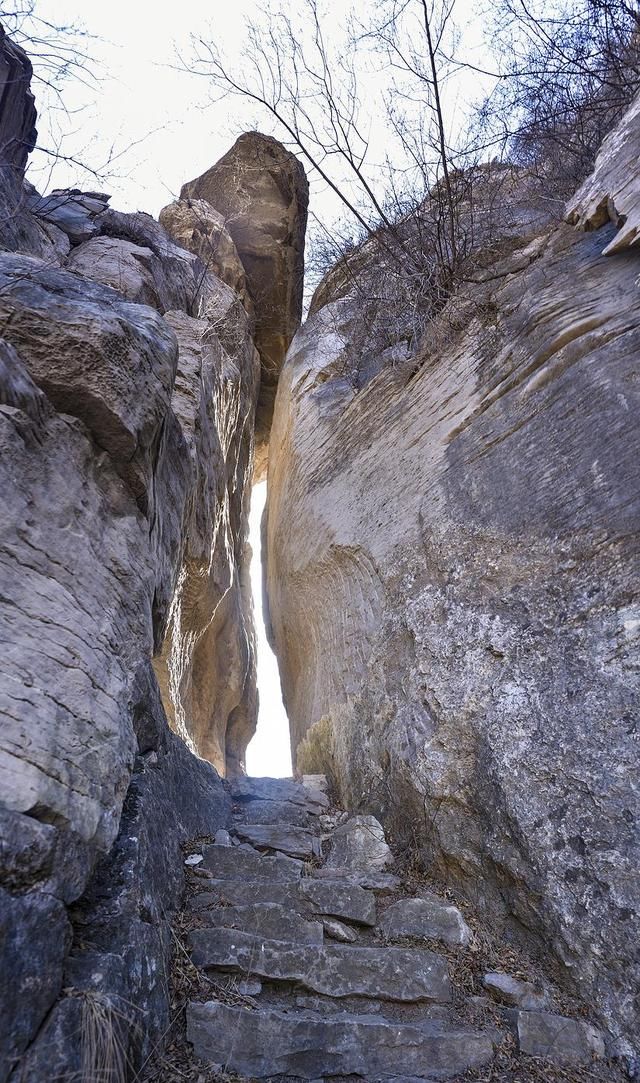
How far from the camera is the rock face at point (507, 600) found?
10.9ft

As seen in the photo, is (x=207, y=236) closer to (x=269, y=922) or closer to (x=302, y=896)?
(x=302, y=896)

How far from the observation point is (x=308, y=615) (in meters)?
7.16

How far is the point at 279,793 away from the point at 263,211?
10.5m

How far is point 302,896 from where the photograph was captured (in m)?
3.60

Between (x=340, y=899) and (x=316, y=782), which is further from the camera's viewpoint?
(x=316, y=782)

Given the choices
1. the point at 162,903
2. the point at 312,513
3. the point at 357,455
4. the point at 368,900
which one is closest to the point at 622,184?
the point at 357,455

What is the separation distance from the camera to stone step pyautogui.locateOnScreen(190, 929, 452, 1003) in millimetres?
3016

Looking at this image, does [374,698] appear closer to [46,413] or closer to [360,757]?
[360,757]

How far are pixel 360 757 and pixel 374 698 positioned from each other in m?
0.43

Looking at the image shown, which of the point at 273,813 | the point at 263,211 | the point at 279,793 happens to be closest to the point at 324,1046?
the point at 273,813

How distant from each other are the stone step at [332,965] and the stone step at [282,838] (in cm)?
115

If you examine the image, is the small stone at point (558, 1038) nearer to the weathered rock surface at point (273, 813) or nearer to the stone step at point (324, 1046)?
the stone step at point (324, 1046)

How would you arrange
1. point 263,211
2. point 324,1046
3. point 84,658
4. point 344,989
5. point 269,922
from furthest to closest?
point 263,211, point 269,922, point 84,658, point 344,989, point 324,1046

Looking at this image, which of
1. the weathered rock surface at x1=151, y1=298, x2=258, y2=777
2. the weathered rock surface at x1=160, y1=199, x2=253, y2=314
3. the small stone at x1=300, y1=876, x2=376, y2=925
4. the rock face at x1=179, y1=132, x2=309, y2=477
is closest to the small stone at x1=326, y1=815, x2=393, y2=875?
the small stone at x1=300, y1=876, x2=376, y2=925
